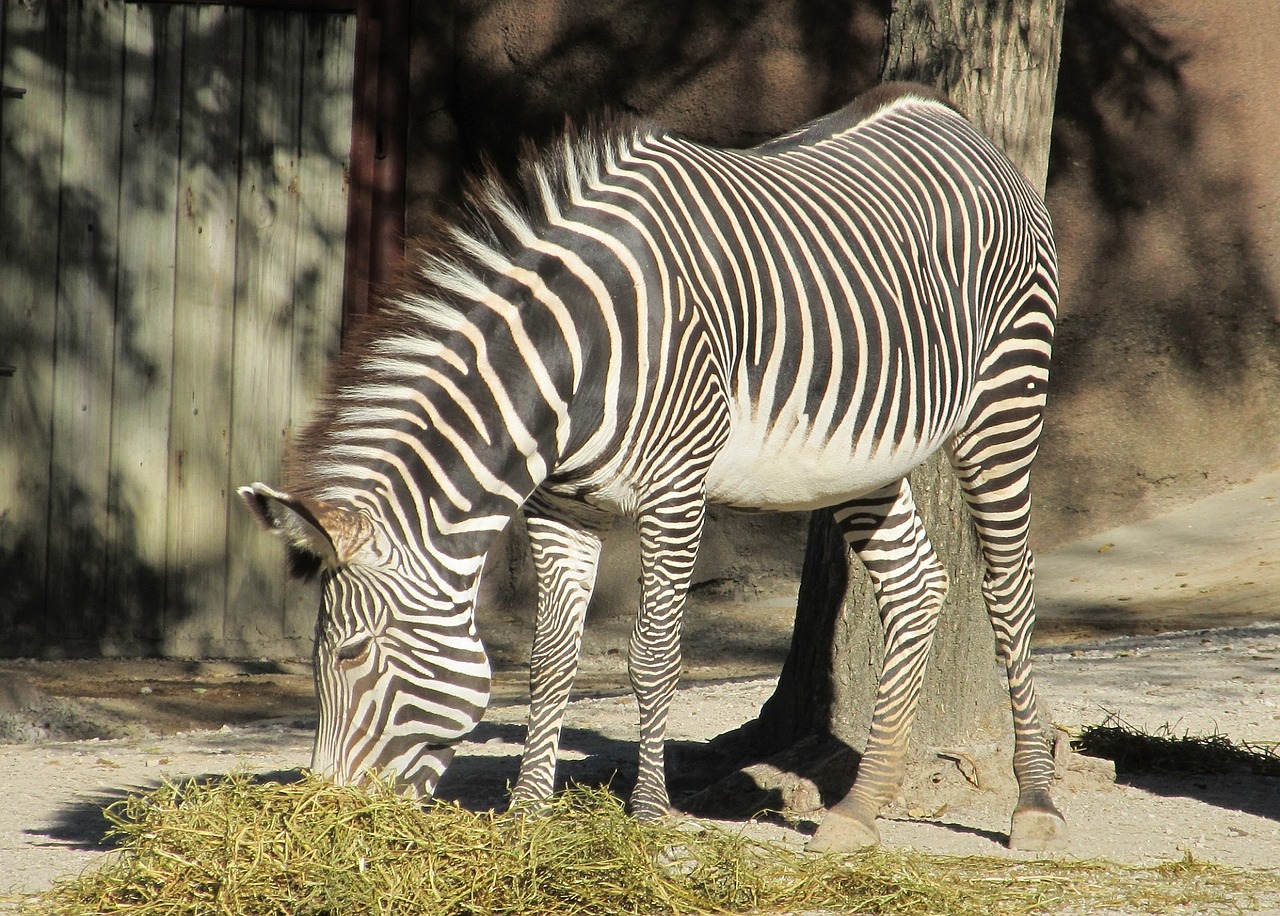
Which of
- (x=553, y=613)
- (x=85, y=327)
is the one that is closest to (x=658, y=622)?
(x=553, y=613)

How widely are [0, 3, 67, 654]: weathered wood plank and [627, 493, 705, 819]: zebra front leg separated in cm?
520

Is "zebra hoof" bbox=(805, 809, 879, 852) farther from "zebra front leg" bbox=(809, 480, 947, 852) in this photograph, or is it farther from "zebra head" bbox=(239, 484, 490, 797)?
"zebra head" bbox=(239, 484, 490, 797)

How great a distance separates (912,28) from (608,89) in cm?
379

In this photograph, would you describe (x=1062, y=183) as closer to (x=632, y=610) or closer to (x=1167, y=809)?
(x=632, y=610)

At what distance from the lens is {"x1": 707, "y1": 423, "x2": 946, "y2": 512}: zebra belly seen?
3.94m

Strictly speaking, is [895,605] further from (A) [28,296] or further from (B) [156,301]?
(A) [28,296]

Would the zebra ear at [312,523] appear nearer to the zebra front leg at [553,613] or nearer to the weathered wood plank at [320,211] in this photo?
the zebra front leg at [553,613]

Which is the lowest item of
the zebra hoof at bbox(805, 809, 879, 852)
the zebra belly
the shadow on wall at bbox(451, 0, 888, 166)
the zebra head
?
the zebra hoof at bbox(805, 809, 879, 852)

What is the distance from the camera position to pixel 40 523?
7.91 meters

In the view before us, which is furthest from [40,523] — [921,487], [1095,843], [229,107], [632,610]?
[1095,843]

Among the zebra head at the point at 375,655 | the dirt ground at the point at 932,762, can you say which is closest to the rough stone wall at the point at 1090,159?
the dirt ground at the point at 932,762

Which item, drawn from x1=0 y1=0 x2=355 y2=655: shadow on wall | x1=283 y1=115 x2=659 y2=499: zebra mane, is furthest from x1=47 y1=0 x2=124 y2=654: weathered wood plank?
x1=283 y1=115 x2=659 y2=499: zebra mane

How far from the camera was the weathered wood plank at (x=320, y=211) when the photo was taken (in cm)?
810

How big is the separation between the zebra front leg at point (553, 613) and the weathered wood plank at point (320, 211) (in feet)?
14.4
